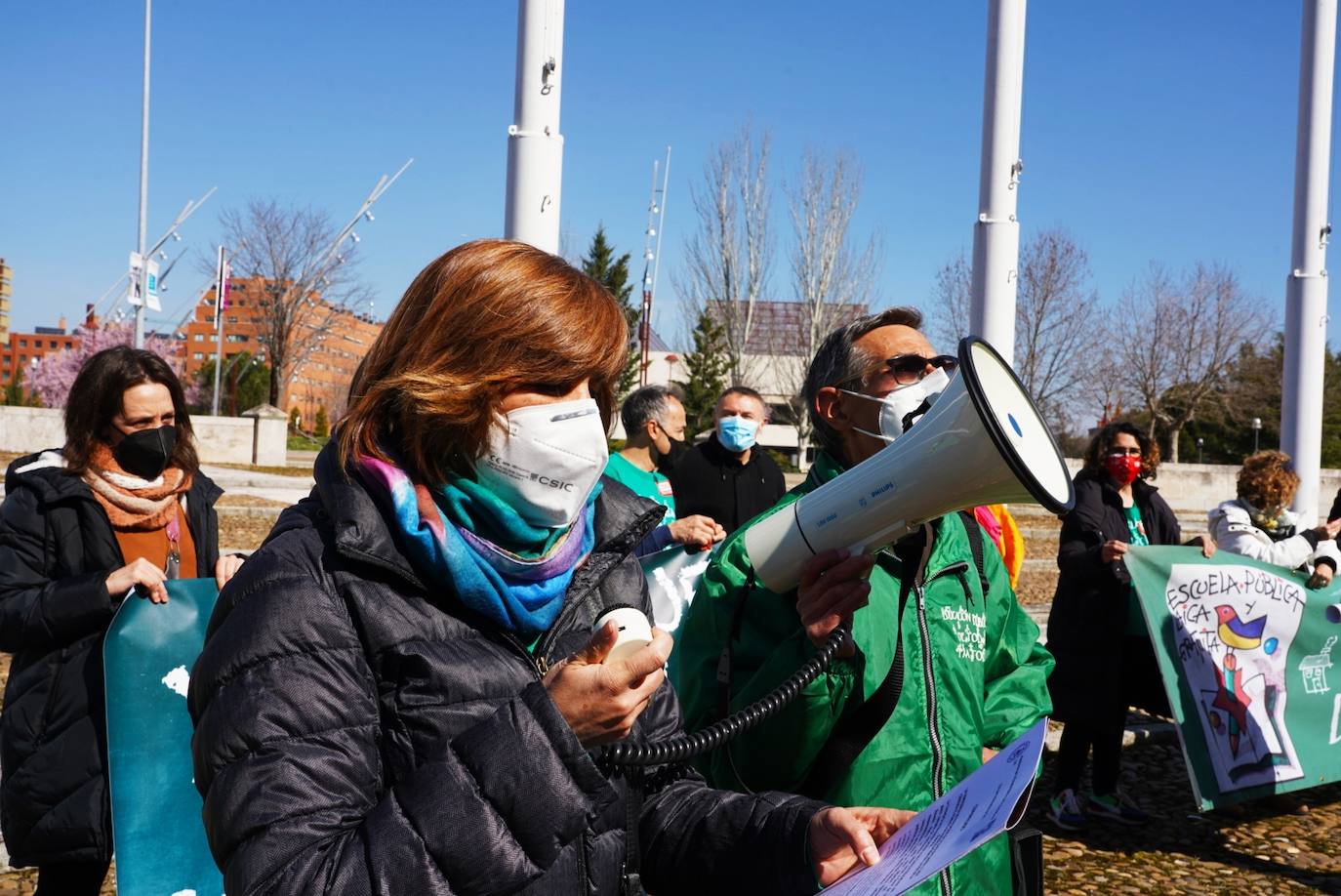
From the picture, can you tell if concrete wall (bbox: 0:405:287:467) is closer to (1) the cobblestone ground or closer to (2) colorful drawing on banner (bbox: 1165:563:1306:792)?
(1) the cobblestone ground

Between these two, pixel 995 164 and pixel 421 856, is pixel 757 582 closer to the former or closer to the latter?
pixel 421 856

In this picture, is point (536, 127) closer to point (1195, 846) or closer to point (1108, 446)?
point (1108, 446)

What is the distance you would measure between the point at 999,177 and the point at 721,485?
275cm

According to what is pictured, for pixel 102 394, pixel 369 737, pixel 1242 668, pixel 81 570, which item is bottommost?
pixel 1242 668

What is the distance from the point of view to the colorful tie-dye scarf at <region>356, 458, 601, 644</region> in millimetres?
1407

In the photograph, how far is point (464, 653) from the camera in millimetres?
1411

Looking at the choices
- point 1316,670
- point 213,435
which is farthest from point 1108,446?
point 213,435

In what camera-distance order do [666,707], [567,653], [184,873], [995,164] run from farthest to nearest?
[995,164], [184,873], [666,707], [567,653]

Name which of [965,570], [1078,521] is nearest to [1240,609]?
[1078,521]

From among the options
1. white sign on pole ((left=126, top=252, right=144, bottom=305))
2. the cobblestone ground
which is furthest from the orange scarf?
white sign on pole ((left=126, top=252, right=144, bottom=305))

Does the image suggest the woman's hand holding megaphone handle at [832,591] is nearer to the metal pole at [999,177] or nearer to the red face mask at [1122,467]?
the red face mask at [1122,467]

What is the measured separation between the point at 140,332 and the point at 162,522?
1008 inches

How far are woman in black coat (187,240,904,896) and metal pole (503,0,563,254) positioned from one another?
12.0 feet

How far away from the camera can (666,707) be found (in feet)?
5.95
